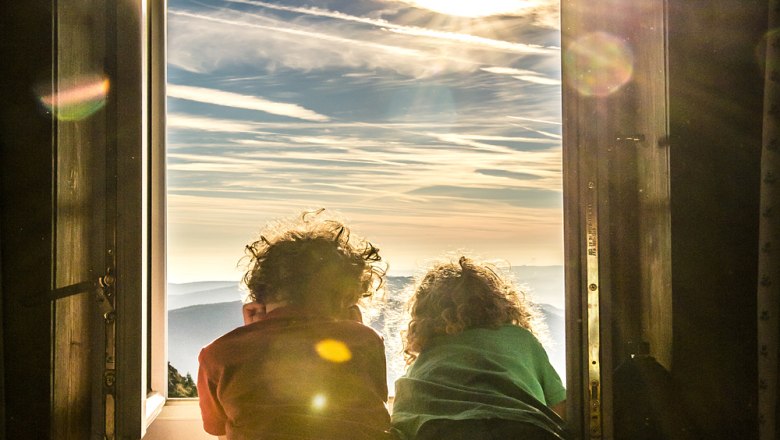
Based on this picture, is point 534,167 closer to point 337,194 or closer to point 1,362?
point 337,194

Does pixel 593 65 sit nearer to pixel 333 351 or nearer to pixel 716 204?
pixel 716 204

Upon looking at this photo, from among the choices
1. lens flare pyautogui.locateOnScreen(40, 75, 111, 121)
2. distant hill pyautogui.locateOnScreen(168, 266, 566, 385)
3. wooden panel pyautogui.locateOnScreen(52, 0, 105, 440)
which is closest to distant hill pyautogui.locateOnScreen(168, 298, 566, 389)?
distant hill pyautogui.locateOnScreen(168, 266, 566, 385)

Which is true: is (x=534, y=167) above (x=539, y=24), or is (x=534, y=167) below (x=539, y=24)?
below

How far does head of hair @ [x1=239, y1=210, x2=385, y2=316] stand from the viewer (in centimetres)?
Result: 179

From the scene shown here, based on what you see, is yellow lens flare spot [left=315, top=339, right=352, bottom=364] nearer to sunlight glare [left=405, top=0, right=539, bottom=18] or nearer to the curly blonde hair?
the curly blonde hair

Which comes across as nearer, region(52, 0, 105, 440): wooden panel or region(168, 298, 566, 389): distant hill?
region(52, 0, 105, 440): wooden panel

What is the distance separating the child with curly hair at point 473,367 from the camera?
5.29ft

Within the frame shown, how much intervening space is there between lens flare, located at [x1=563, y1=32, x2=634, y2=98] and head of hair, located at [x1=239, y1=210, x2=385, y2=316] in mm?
760

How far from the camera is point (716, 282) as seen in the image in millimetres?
1646

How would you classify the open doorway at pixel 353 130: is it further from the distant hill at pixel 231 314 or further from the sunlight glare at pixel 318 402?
the sunlight glare at pixel 318 402

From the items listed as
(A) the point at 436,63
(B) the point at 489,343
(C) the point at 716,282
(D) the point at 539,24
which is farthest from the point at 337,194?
(C) the point at 716,282

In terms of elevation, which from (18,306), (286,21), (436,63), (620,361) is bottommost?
(620,361)

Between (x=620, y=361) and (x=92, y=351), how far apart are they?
1.30 meters

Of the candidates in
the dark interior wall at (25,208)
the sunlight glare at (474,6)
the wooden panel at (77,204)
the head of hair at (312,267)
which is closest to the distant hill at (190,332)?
the head of hair at (312,267)
